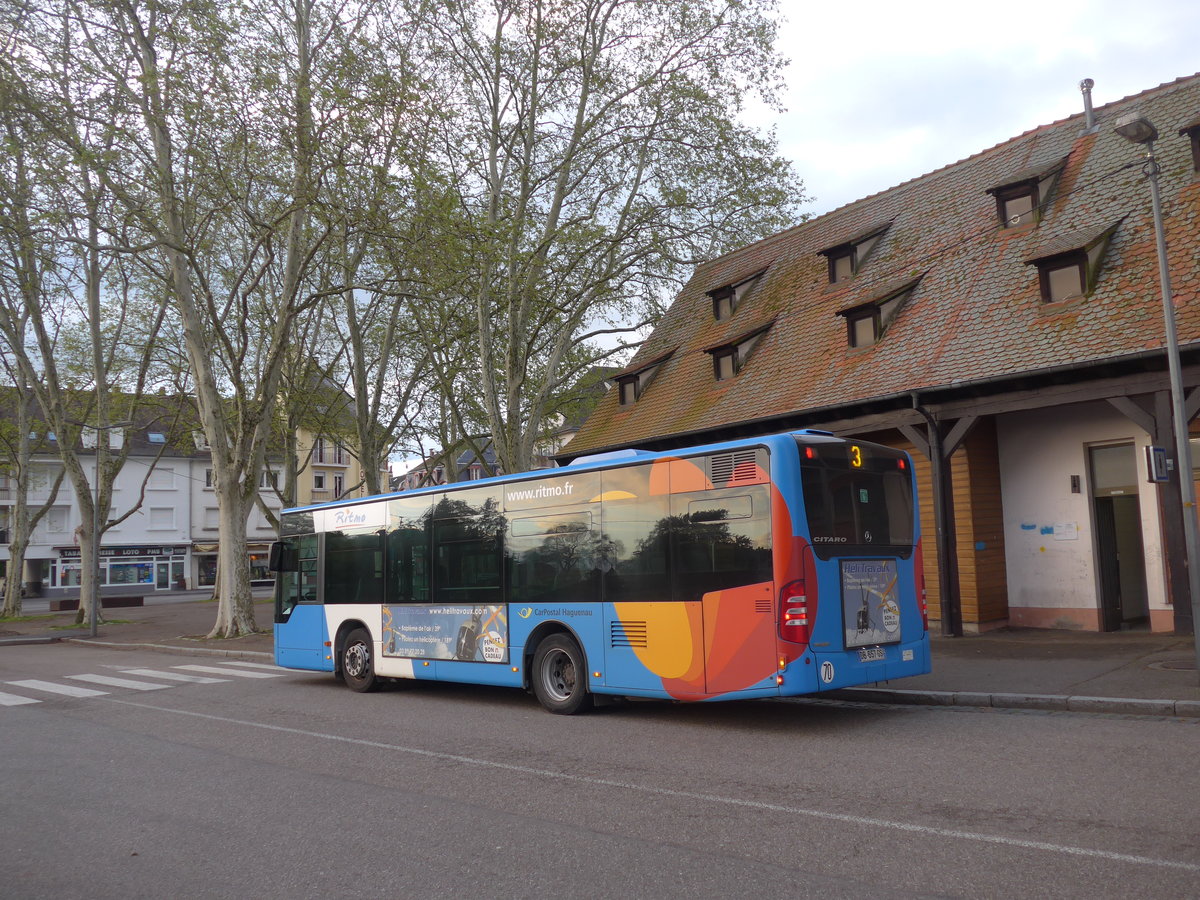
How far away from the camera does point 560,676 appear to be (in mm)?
11156

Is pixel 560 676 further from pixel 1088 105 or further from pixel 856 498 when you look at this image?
pixel 1088 105

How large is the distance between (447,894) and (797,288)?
1998cm

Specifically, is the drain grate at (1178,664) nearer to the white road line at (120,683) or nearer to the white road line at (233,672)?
the white road line at (233,672)

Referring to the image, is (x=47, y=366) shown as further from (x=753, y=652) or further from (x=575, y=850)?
(x=575, y=850)

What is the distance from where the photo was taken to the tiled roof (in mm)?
14805

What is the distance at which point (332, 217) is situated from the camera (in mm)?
20672

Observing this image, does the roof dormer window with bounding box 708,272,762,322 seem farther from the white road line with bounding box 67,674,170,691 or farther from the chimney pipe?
the white road line with bounding box 67,674,170,691

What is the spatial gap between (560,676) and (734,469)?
136 inches

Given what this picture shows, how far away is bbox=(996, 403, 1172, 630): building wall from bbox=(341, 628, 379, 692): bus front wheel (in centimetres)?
1106

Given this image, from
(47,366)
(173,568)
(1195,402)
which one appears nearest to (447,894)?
(1195,402)

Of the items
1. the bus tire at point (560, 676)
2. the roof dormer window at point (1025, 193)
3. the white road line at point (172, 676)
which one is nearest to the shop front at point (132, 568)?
the white road line at point (172, 676)

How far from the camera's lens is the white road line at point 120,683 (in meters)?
15.0

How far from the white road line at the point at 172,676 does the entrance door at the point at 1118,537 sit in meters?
14.7

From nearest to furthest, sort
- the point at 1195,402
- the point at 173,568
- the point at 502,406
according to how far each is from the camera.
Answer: the point at 1195,402, the point at 502,406, the point at 173,568
